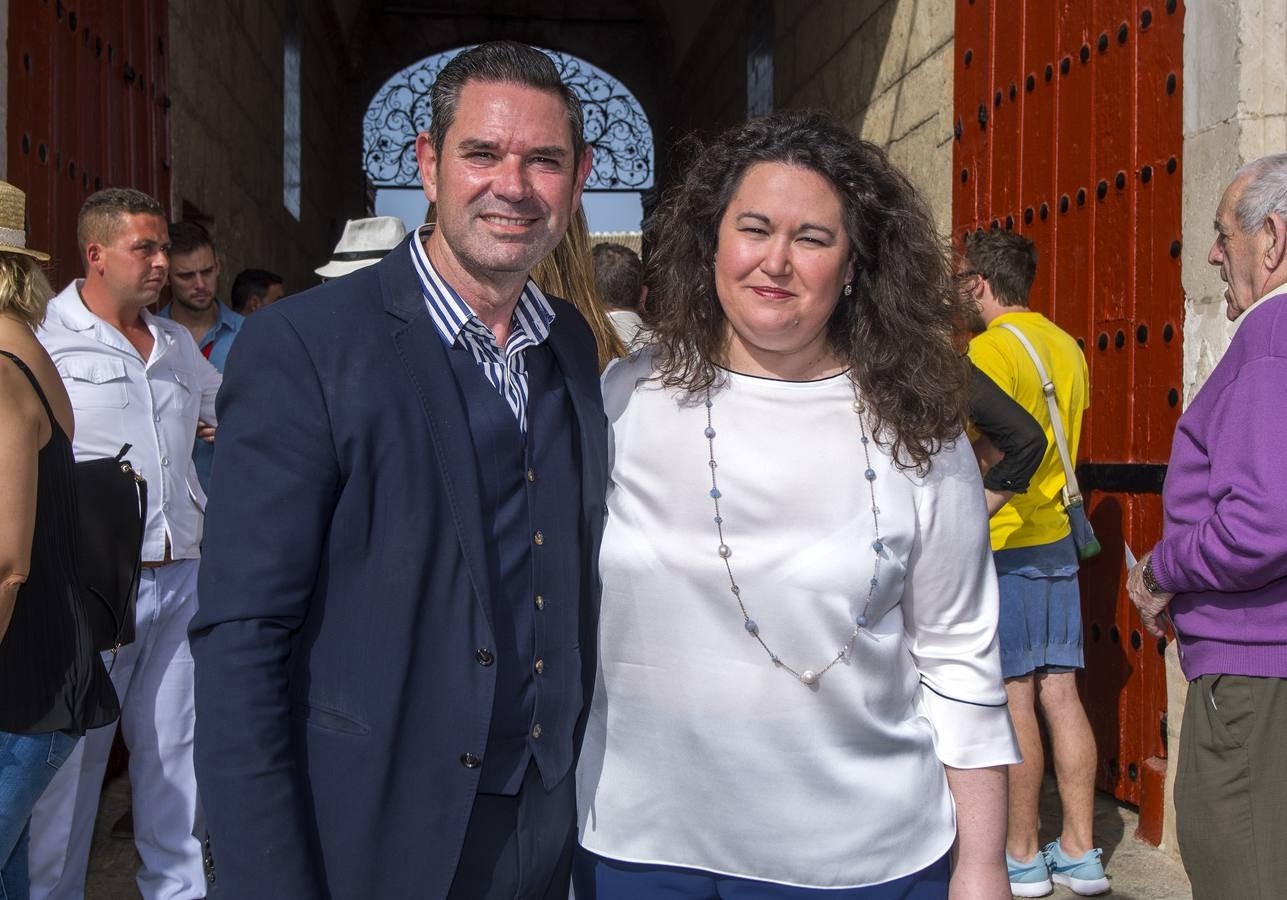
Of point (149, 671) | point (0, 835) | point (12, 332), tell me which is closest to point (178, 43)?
point (149, 671)

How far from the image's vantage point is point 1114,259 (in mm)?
4457

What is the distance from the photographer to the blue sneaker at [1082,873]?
378cm

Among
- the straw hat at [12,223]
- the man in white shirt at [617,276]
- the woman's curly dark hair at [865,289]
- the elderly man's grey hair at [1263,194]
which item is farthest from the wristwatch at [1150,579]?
the straw hat at [12,223]

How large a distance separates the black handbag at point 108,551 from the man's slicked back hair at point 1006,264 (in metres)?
2.56

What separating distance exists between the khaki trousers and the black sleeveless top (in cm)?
206


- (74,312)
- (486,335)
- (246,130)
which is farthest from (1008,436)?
(246,130)

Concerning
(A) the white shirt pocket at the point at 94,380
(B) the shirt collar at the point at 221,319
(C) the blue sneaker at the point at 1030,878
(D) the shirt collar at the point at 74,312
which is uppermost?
(B) the shirt collar at the point at 221,319

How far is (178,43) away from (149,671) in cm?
365

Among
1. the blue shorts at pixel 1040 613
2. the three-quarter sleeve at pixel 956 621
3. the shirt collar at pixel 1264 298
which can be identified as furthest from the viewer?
the blue shorts at pixel 1040 613

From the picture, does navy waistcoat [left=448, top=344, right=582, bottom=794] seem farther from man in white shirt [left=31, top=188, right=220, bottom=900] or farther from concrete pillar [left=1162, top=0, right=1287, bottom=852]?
concrete pillar [left=1162, top=0, right=1287, bottom=852]

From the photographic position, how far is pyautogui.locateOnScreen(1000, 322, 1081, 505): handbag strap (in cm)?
390

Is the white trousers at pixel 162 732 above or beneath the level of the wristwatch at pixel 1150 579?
beneath

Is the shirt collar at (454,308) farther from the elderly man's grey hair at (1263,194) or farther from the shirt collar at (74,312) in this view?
the shirt collar at (74,312)

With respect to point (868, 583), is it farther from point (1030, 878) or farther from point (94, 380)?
point (94, 380)
